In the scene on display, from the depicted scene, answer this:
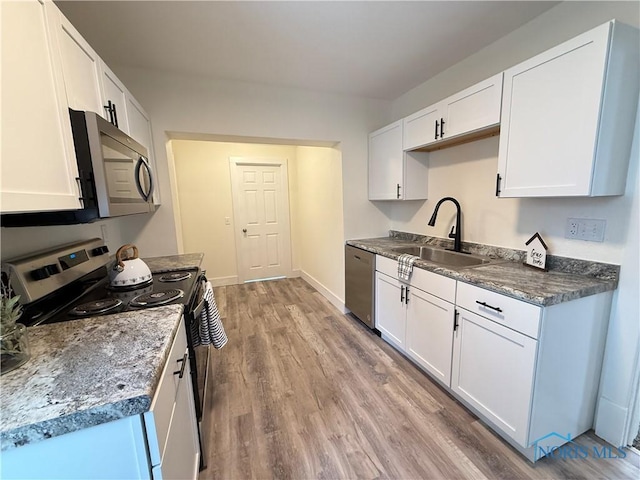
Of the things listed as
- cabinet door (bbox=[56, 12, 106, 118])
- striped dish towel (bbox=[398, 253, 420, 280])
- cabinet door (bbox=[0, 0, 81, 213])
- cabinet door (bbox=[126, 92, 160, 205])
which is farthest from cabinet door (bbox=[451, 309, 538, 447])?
cabinet door (bbox=[126, 92, 160, 205])

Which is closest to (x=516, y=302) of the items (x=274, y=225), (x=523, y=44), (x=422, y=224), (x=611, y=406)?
(x=611, y=406)

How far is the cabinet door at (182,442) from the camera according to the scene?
0.84 meters

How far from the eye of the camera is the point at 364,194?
3.15 metres

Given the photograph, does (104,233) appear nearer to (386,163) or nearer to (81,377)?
(81,377)

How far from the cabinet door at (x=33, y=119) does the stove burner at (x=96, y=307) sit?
48 cm

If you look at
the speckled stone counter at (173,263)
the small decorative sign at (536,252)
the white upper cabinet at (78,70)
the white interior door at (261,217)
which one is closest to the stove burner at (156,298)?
the speckled stone counter at (173,263)

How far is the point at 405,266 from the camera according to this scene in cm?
210

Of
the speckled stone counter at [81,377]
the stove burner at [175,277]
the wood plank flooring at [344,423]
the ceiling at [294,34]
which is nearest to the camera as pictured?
the speckled stone counter at [81,377]

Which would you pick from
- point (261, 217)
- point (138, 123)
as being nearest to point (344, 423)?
point (138, 123)

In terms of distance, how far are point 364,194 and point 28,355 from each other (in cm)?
286

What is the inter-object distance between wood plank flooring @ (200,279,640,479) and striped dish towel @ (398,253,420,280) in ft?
2.48

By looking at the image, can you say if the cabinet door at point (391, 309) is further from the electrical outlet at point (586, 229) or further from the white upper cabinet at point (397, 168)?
the electrical outlet at point (586, 229)

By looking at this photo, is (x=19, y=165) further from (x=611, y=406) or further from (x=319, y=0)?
(x=611, y=406)

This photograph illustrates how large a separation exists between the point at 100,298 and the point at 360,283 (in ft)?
6.98
